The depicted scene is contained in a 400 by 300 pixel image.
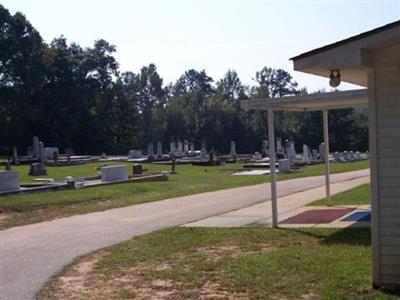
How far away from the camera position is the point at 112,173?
87.4 feet

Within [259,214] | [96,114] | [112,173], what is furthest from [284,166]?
[96,114]

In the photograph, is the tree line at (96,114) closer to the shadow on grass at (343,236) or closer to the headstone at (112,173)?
the headstone at (112,173)

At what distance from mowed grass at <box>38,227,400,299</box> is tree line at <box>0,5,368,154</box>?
55014 mm

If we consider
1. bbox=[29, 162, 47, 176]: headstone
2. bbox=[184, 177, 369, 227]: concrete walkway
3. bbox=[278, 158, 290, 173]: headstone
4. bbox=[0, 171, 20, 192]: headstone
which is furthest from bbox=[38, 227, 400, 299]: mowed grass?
bbox=[278, 158, 290, 173]: headstone

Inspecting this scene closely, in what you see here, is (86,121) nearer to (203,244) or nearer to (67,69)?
(67,69)

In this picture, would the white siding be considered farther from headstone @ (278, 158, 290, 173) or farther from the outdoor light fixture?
headstone @ (278, 158, 290, 173)

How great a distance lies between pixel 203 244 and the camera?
10.7 metres

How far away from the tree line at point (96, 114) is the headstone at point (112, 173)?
126 ft

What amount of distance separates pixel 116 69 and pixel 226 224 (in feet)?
222

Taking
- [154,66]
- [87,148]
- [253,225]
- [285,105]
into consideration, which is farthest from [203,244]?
[154,66]

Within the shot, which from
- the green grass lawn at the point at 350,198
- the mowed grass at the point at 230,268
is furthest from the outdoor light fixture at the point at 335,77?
the green grass lawn at the point at 350,198

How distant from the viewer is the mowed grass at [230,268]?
23.7 feet

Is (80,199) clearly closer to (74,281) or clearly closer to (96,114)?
(74,281)

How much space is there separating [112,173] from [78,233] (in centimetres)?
1357
